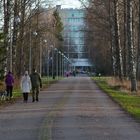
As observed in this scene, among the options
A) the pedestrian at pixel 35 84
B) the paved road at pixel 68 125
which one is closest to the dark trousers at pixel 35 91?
the pedestrian at pixel 35 84

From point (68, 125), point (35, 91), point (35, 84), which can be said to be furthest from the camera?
point (35, 91)

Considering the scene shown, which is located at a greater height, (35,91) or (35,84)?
(35,84)

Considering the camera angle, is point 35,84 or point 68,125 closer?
point 68,125

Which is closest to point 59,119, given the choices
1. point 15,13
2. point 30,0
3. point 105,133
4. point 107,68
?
point 105,133

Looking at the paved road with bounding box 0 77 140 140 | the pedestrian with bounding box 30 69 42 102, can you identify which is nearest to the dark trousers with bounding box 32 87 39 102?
the pedestrian with bounding box 30 69 42 102

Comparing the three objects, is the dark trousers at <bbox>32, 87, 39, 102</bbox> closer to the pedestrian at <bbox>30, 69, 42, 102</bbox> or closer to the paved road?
the pedestrian at <bbox>30, 69, 42, 102</bbox>

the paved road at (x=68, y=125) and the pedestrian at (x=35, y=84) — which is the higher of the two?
the pedestrian at (x=35, y=84)

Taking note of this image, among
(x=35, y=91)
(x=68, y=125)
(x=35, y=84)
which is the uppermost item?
(x=35, y=84)

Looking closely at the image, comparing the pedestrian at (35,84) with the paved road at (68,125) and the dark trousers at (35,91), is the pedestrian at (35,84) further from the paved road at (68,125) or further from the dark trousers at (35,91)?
the paved road at (68,125)

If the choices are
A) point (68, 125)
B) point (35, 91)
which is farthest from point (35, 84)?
point (68, 125)

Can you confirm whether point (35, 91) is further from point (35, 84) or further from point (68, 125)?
point (68, 125)

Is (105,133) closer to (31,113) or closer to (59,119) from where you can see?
(59,119)

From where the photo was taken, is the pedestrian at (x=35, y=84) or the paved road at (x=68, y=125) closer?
the paved road at (x=68, y=125)

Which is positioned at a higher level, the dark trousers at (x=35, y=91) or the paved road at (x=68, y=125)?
the dark trousers at (x=35, y=91)
